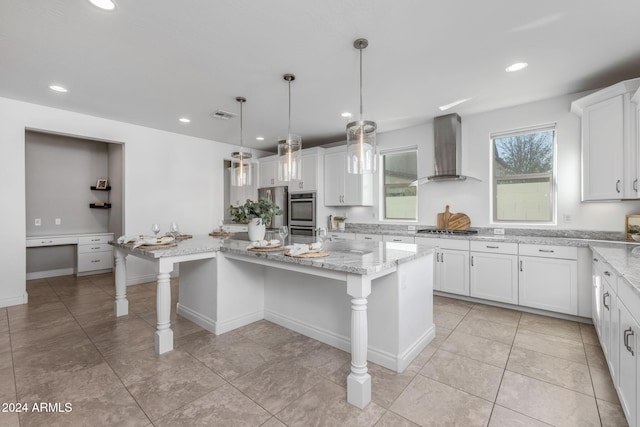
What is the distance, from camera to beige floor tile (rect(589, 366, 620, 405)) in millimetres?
1815

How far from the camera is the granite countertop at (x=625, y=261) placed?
4.71 ft

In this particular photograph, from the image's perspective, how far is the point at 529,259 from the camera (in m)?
3.26

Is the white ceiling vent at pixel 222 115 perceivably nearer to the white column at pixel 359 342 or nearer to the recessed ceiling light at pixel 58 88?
the recessed ceiling light at pixel 58 88

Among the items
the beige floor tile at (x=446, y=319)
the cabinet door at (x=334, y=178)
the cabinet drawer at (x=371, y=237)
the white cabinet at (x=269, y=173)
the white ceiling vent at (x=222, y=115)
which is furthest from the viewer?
the white cabinet at (x=269, y=173)

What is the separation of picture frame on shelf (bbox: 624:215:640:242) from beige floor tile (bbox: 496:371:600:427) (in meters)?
2.01

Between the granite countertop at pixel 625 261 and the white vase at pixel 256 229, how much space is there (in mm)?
2584

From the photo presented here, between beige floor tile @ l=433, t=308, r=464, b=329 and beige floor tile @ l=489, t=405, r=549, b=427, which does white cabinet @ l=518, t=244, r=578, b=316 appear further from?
beige floor tile @ l=489, t=405, r=549, b=427

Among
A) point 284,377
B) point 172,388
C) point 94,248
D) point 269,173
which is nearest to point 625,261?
point 284,377

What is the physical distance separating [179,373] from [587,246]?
12.7 feet

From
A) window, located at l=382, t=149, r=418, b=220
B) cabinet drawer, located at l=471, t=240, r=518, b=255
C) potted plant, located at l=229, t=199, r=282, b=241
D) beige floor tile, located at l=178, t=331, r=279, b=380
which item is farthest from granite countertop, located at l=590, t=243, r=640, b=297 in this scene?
potted plant, located at l=229, t=199, r=282, b=241

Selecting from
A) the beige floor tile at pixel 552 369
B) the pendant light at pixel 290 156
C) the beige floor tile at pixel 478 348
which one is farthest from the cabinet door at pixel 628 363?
the pendant light at pixel 290 156

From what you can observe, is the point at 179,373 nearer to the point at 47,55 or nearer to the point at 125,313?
the point at 125,313

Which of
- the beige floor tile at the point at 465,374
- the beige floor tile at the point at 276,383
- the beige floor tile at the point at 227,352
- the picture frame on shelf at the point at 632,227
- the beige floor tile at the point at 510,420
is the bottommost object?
the beige floor tile at the point at 510,420

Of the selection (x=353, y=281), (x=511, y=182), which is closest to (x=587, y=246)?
(x=511, y=182)
